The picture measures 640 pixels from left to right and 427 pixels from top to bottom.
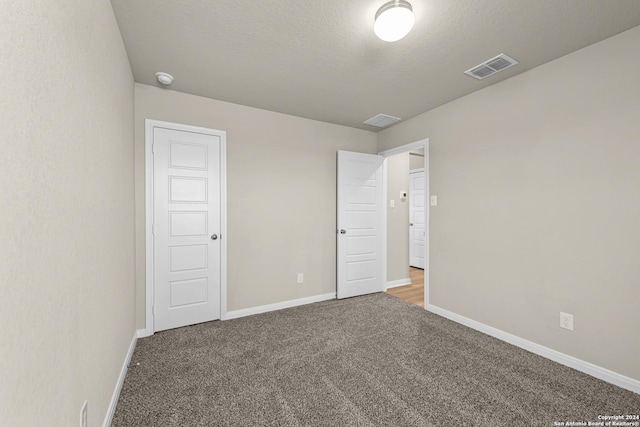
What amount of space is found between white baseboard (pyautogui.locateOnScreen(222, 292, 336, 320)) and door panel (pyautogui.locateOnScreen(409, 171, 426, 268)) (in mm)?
3100

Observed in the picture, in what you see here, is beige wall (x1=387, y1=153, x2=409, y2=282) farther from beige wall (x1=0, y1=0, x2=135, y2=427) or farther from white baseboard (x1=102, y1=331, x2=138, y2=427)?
beige wall (x1=0, y1=0, x2=135, y2=427)

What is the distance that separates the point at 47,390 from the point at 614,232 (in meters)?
3.29

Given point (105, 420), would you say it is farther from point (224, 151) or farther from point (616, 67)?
point (616, 67)

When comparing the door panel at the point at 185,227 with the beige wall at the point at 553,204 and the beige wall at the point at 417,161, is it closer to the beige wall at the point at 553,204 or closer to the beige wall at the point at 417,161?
the beige wall at the point at 553,204

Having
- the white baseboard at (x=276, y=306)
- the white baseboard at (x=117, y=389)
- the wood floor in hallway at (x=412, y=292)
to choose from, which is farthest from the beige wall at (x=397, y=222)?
the white baseboard at (x=117, y=389)

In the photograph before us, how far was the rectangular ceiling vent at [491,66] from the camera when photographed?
7.70 ft

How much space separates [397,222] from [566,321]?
2629mm

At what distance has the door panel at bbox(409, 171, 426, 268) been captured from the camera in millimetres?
6234

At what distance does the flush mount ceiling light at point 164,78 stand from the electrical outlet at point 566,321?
13.4 feet

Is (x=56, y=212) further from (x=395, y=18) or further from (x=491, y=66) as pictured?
(x=491, y=66)

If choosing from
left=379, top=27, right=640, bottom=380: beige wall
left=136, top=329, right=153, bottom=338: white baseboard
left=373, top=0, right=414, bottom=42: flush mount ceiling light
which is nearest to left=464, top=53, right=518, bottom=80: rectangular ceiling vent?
left=379, top=27, right=640, bottom=380: beige wall

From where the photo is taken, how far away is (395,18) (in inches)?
66.6

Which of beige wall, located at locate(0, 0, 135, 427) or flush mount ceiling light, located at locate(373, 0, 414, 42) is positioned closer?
beige wall, located at locate(0, 0, 135, 427)

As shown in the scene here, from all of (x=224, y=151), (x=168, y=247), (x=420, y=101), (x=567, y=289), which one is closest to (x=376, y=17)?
(x=420, y=101)
